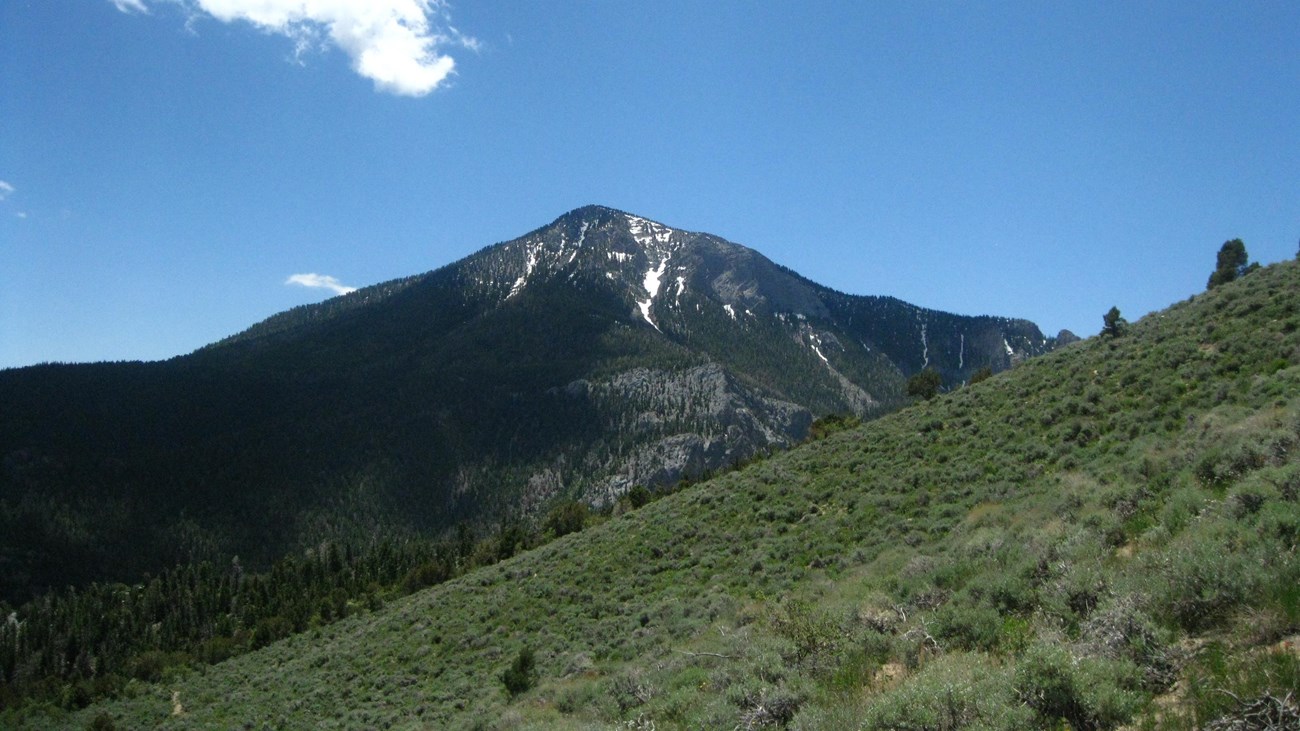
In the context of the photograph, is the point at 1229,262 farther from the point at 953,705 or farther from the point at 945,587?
the point at 953,705

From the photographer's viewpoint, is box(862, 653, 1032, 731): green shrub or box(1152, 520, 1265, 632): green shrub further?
box(1152, 520, 1265, 632): green shrub

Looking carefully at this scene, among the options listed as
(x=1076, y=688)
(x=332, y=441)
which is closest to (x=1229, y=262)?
(x=1076, y=688)

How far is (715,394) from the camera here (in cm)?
16462

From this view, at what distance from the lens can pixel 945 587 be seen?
9.98 meters

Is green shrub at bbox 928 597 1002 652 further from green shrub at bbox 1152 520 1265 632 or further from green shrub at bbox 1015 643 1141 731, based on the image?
green shrub at bbox 1015 643 1141 731

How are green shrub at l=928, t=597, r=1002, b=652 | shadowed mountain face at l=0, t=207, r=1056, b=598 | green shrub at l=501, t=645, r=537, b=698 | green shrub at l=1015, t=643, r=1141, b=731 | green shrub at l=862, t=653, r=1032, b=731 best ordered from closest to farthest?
green shrub at l=1015, t=643, r=1141, b=731
green shrub at l=862, t=653, r=1032, b=731
green shrub at l=928, t=597, r=1002, b=652
green shrub at l=501, t=645, r=537, b=698
shadowed mountain face at l=0, t=207, r=1056, b=598

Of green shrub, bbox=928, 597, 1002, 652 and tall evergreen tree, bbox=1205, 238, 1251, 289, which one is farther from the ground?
tall evergreen tree, bbox=1205, 238, 1251, 289

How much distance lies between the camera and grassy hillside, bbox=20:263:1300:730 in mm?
5508

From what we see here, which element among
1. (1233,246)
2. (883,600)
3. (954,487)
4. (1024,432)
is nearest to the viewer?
(883,600)

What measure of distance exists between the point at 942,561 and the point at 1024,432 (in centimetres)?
1223

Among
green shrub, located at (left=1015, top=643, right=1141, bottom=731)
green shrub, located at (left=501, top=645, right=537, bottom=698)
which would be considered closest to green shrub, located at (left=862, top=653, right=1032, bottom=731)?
green shrub, located at (left=1015, top=643, right=1141, bottom=731)

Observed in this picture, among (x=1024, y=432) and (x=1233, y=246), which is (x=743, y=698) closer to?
(x=1024, y=432)

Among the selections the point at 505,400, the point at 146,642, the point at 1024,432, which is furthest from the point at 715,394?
the point at 1024,432

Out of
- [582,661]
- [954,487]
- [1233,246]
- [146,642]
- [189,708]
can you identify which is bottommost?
[146,642]
